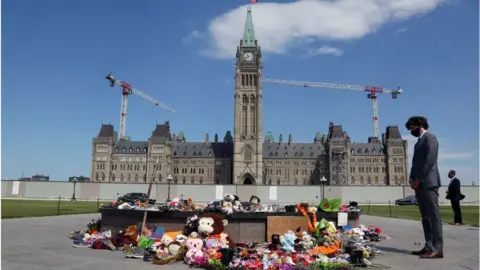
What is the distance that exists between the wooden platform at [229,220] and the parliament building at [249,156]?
9417cm

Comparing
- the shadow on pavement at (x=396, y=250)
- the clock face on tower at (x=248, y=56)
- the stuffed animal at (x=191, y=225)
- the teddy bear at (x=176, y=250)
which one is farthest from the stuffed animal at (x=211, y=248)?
the clock face on tower at (x=248, y=56)

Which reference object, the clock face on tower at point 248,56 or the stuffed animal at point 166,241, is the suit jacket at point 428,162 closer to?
the stuffed animal at point 166,241

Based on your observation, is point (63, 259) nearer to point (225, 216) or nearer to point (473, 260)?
point (225, 216)

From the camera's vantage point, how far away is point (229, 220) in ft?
34.4

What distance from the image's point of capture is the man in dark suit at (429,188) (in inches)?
340

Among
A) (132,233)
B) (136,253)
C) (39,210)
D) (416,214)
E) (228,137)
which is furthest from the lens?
(228,137)

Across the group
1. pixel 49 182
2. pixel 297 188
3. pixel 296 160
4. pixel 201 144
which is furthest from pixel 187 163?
pixel 297 188

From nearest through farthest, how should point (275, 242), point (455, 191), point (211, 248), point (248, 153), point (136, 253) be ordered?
point (211, 248) < point (136, 253) < point (275, 242) < point (455, 191) < point (248, 153)

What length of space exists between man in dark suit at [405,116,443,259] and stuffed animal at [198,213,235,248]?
463 centimetres

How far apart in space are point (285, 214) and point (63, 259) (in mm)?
5885

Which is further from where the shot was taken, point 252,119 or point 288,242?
point 252,119

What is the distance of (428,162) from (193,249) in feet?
18.9

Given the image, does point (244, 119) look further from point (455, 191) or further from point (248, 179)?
point (455, 191)

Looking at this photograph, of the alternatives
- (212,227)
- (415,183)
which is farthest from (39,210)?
(415,183)
